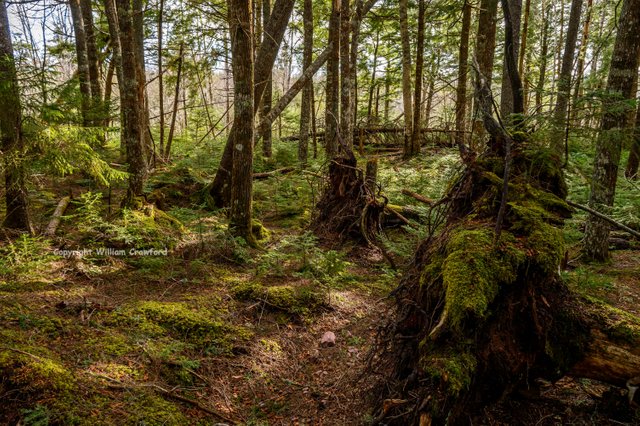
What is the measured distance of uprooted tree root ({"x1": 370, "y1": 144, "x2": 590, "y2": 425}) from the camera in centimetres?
228

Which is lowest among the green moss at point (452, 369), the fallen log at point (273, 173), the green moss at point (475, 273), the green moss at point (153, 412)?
the green moss at point (153, 412)

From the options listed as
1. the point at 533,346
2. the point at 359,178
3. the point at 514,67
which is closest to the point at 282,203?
the point at 359,178

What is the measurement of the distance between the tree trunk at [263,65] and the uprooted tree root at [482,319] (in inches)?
216

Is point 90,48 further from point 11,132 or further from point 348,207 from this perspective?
point 348,207

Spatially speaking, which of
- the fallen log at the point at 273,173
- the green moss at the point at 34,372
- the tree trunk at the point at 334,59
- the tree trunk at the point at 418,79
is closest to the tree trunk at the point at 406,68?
the tree trunk at the point at 418,79

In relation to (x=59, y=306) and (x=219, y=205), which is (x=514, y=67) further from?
(x=219, y=205)

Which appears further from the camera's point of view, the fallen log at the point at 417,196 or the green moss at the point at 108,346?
the fallen log at the point at 417,196

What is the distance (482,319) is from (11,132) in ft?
19.5

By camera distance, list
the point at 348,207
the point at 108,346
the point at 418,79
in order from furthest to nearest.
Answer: the point at 418,79 < the point at 348,207 < the point at 108,346

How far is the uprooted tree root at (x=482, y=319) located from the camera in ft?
7.48

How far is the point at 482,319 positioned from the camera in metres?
2.40

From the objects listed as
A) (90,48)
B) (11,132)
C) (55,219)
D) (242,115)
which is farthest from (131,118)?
(90,48)

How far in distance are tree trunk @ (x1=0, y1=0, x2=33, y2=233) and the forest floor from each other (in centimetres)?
68

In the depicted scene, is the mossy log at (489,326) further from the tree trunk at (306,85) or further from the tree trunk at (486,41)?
the tree trunk at (306,85)
